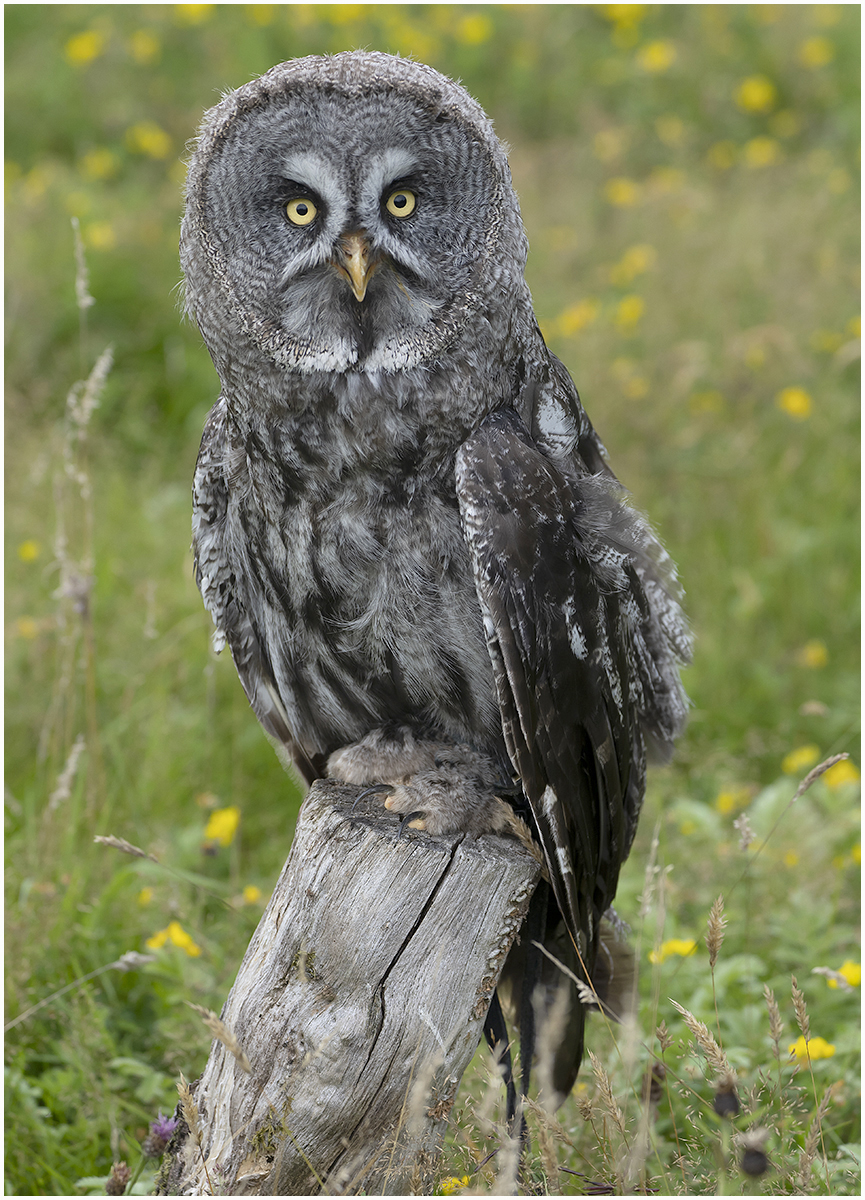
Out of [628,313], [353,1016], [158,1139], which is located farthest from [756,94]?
[158,1139]

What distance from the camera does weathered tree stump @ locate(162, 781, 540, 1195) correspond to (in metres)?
2.05

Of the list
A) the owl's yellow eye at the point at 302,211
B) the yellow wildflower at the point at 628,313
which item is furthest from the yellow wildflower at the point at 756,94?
the owl's yellow eye at the point at 302,211

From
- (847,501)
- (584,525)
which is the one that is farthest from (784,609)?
(584,525)

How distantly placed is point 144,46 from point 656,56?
3.58 m

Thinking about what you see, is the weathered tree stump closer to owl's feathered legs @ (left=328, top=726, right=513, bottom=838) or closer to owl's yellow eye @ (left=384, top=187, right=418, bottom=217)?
owl's feathered legs @ (left=328, top=726, right=513, bottom=838)

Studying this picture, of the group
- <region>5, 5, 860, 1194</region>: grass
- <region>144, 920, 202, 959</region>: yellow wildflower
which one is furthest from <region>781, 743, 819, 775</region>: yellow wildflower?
<region>144, 920, 202, 959</region>: yellow wildflower

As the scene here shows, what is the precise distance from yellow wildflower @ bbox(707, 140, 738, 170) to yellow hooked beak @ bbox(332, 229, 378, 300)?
6550 mm

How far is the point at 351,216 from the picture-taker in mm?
2268

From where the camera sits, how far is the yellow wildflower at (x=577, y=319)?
5662 mm

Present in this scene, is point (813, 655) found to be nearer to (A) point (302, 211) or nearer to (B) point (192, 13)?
(A) point (302, 211)

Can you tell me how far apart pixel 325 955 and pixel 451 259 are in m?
1.43

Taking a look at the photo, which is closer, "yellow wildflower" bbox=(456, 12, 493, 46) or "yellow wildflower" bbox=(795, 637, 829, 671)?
"yellow wildflower" bbox=(795, 637, 829, 671)

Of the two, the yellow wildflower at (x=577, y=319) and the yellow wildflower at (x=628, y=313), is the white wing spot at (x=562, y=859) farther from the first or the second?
the yellow wildflower at (x=628, y=313)

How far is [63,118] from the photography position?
7.41 meters
